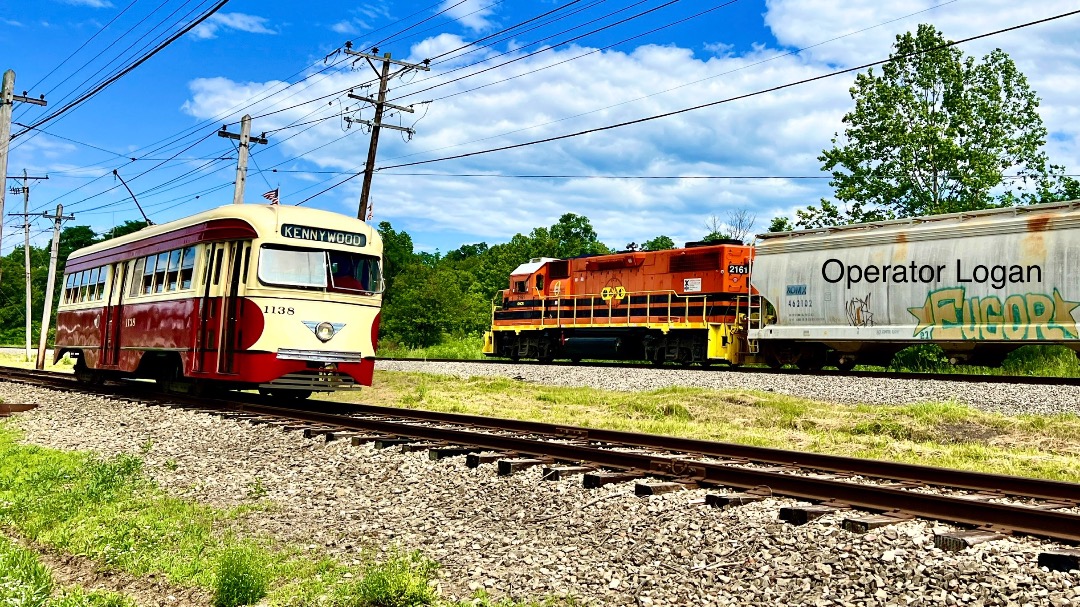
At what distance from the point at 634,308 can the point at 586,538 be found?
1970 cm

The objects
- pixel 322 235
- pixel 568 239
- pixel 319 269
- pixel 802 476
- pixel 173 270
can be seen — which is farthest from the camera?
pixel 568 239

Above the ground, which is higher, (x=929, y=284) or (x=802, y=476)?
(x=929, y=284)

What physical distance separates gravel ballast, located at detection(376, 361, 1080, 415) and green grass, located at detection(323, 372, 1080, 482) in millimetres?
773

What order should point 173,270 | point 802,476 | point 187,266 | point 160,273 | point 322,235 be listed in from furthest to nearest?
point 160,273
point 173,270
point 187,266
point 322,235
point 802,476

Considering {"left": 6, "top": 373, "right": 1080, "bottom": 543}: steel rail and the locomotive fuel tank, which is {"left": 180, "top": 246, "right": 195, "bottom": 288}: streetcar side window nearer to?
{"left": 6, "top": 373, "right": 1080, "bottom": 543}: steel rail

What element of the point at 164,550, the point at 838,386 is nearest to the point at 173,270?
the point at 164,550

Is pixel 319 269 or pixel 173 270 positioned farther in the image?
pixel 173 270

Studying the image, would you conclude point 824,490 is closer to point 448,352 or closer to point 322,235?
point 322,235

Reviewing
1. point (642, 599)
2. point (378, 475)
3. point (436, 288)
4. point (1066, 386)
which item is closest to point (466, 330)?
point (436, 288)

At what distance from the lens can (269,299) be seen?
13086 mm

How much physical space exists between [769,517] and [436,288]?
149 ft

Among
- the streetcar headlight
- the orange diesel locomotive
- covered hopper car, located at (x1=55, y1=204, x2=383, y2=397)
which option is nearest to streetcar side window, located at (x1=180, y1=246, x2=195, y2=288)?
covered hopper car, located at (x1=55, y1=204, x2=383, y2=397)

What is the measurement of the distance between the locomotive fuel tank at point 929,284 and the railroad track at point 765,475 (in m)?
10.2

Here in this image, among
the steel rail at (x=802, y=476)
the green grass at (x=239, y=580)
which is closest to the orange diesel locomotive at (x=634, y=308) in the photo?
the steel rail at (x=802, y=476)
